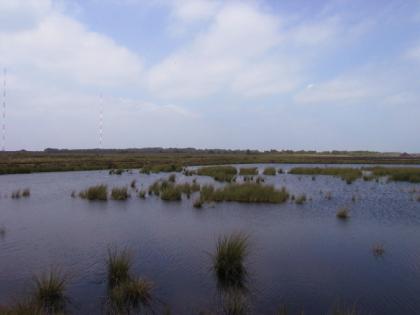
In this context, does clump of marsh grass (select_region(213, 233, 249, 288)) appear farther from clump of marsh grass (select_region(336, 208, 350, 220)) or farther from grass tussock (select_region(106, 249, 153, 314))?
clump of marsh grass (select_region(336, 208, 350, 220))

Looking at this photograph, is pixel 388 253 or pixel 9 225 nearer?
pixel 388 253

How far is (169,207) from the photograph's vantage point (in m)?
17.1

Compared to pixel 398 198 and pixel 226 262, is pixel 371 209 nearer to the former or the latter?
pixel 398 198

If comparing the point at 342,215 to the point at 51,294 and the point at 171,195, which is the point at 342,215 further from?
the point at 51,294

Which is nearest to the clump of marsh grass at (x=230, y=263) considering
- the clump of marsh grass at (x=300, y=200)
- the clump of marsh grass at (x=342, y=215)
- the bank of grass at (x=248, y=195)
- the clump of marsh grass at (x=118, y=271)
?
the clump of marsh grass at (x=118, y=271)

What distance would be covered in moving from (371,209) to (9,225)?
15465 mm

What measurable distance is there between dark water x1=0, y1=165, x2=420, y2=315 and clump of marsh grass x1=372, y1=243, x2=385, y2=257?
0.52 ft

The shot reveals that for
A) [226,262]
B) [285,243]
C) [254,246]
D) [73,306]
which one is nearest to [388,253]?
[285,243]

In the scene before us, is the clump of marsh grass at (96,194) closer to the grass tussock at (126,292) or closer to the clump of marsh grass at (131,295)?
the grass tussock at (126,292)

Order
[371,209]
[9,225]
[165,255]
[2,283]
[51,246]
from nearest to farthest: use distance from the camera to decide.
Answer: [2,283], [165,255], [51,246], [9,225], [371,209]

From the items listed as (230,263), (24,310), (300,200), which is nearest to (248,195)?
(300,200)

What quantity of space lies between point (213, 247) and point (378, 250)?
4.75 m

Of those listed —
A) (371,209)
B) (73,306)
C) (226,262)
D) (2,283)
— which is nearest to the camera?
(73,306)

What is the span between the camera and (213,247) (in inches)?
405
